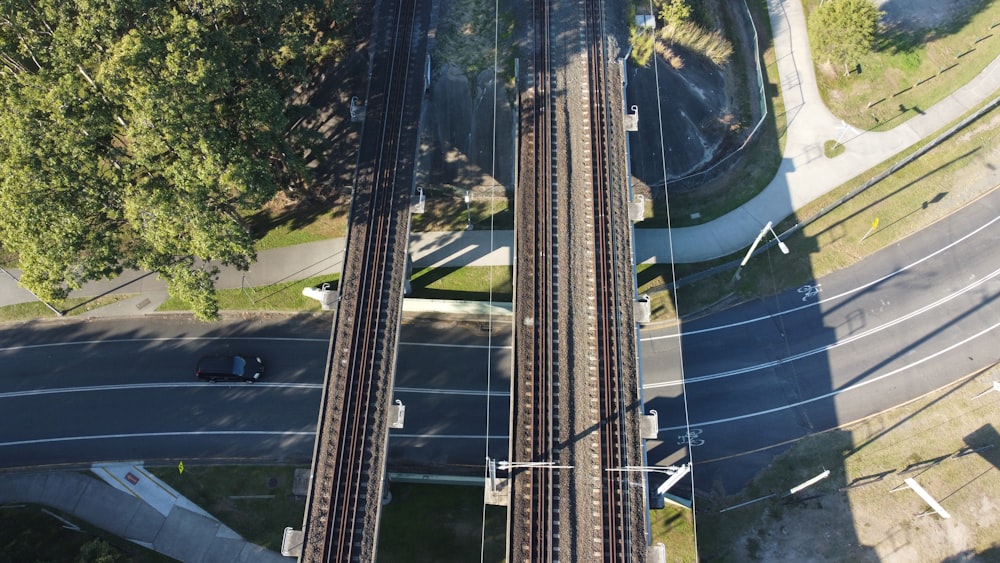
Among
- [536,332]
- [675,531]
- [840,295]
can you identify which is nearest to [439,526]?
[536,332]

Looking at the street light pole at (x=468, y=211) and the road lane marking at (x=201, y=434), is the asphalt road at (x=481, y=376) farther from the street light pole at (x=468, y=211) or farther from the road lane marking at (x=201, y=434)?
the street light pole at (x=468, y=211)

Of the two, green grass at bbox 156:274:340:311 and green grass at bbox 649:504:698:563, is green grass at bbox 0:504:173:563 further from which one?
green grass at bbox 649:504:698:563

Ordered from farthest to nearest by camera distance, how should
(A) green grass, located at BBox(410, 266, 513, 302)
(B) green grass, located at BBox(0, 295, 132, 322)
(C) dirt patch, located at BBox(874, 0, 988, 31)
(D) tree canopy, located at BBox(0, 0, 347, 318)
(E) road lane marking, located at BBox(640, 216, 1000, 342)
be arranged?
1. (C) dirt patch, located at BBox(874, 0, 988, 31)
2. (A) green grass, located at BBox(410, 266, 513, 302)
3. (B) green grass, located at BBox(0, 295, 132, 322)
4. (E) road lane marking, located at BBox(640, 216, 1000, 342)
5. (D) tree canopy, located at BBox(0, 0, 347, 318)

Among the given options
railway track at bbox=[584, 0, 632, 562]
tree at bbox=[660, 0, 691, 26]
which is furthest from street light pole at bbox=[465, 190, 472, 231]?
tree at bbox=[660, 0, 691, 26]

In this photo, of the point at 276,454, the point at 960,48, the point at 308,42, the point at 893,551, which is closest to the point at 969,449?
the point at 893,551

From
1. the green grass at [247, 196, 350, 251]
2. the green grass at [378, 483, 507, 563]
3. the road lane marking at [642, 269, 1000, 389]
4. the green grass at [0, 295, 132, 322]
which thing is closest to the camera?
the green grass at [378, 483, 507, 563]

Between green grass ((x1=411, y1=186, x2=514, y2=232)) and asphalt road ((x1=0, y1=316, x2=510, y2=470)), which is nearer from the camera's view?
asphalt road ((x1=0, y1=316, x2=510, y2=470))

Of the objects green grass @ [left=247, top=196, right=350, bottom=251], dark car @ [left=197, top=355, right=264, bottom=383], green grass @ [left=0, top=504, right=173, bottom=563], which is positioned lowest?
green grass @ [left=0, top=504, right=173, bottom=563]

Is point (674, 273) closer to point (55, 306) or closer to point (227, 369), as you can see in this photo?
point (227, 369)
